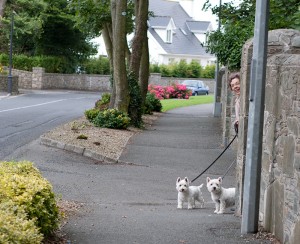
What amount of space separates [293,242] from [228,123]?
43.9 ft

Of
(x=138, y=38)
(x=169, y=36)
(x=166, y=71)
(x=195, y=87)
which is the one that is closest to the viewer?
(x=138, y=38)

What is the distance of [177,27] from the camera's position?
91.0 metres

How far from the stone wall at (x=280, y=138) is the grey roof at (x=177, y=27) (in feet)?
249

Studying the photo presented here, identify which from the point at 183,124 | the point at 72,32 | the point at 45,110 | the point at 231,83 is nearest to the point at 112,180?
the point at 231,83

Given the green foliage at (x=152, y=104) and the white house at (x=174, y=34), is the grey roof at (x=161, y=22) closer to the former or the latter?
the white house at (x=174, y=34)

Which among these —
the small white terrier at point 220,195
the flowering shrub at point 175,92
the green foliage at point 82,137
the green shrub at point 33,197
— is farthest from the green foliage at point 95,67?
the green shrub at point 33,197

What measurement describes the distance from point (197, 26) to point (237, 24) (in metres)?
72.9

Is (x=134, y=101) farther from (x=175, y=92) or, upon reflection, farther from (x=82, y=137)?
(x=175, y=92)

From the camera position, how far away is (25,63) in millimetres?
63906

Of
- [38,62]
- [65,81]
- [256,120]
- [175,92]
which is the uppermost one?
[256,120]

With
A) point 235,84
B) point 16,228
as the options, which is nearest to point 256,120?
point 235,84

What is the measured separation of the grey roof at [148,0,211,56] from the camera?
87062 millimetres

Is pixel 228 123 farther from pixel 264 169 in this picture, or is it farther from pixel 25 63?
pixel 25 63

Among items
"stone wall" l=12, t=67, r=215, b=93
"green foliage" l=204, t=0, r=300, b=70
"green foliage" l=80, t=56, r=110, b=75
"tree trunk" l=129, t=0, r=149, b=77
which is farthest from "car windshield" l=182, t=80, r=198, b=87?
"green foliage" l=204, t=0, r=300, b=70
